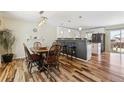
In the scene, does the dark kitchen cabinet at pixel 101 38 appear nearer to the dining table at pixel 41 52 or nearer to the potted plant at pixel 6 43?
the dining table at pixel 41 52

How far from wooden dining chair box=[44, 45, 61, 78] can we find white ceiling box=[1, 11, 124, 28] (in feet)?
1.41

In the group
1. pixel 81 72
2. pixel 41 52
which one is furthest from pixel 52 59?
pixel 81 72

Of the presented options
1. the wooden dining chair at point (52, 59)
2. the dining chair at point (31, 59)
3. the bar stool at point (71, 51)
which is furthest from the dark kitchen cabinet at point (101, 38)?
the dining chair at point (31, 59)

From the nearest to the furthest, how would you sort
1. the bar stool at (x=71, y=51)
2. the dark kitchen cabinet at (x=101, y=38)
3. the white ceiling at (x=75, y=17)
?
the white ceiling at (x=75, y=17), the dark kitchen cabinet at (x=101, y=38), the bar stool at (x=71, y=51)

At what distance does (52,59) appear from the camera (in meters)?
2.37

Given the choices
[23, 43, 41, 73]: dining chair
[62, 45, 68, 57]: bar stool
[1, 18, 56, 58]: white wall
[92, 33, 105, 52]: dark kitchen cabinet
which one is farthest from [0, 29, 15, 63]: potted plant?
[92, 33, 105, 52]: dark kitchen cabinet

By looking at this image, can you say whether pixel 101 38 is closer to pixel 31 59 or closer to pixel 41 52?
pixel 41 52

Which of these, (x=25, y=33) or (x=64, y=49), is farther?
(x=64, y=49)

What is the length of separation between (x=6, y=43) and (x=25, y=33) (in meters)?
0.35

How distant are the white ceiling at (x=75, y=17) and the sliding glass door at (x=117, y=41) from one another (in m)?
0.18

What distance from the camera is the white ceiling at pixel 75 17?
2166 millimetres
